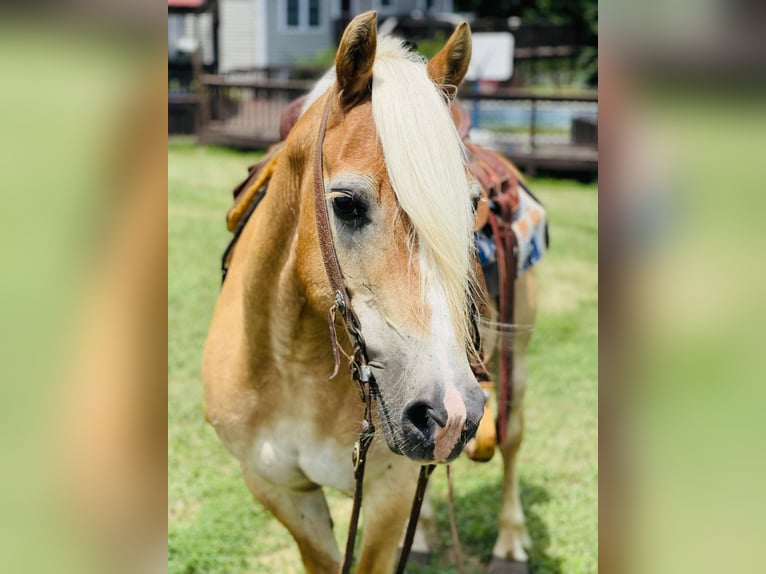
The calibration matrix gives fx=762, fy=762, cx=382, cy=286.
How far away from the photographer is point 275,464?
245 centimetres

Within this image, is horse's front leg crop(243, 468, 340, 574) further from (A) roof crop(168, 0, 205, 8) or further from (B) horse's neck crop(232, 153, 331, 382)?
(A) roof crop(168, 0, 205, 8)

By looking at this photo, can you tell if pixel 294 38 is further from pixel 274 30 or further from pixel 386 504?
pixel 386 504

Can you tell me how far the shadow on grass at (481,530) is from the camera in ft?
12.1

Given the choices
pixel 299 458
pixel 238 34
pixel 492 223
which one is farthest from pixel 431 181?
pixel 238 34

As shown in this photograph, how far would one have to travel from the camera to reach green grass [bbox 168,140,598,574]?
368cm

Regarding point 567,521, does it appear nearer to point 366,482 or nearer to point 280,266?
point 366,482

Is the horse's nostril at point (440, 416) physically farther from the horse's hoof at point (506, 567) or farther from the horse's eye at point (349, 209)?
the horse's hoof at point (506, 567)

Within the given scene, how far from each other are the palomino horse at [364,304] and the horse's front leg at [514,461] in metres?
1.25

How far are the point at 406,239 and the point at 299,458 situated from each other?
1.03 metres

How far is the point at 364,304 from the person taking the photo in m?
1.73

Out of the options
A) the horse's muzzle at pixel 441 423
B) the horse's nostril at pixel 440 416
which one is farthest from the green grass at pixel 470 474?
the horse's nostril at pixel 440 416

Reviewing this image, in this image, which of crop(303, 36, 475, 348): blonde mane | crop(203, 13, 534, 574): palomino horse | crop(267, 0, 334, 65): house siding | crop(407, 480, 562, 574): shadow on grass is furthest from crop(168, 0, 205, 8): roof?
crop(303, 36, 475, 348): blonde mane
